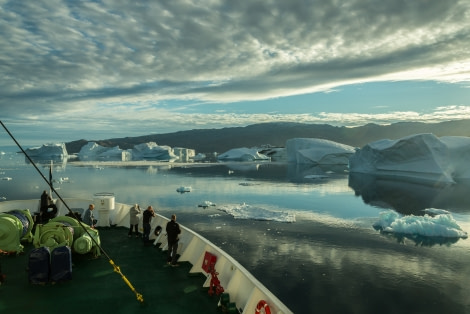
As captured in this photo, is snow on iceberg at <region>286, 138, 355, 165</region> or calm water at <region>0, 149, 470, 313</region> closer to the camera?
calm water at <region>0, 149, 470, 313</region>

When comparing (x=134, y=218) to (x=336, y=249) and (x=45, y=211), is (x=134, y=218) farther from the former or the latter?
(x=336, y=249)

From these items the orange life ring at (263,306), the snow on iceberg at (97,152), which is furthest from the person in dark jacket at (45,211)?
the snow on iceberg at (97,152)

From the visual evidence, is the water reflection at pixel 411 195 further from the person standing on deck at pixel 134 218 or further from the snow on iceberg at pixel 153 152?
the snow on iceberg at pixel 153 152

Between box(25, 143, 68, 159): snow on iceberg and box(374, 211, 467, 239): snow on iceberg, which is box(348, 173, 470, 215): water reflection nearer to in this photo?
box(374, 211, 467, 239): snow on iceberg

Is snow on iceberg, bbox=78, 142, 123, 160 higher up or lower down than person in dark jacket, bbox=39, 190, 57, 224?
lower down

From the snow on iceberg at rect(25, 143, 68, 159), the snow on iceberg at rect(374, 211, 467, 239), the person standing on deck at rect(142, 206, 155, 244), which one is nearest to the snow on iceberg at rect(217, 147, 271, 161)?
the snow on iceberg at rect(25, 143, 68, 159)

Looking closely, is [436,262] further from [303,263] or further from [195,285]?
[195,285]
